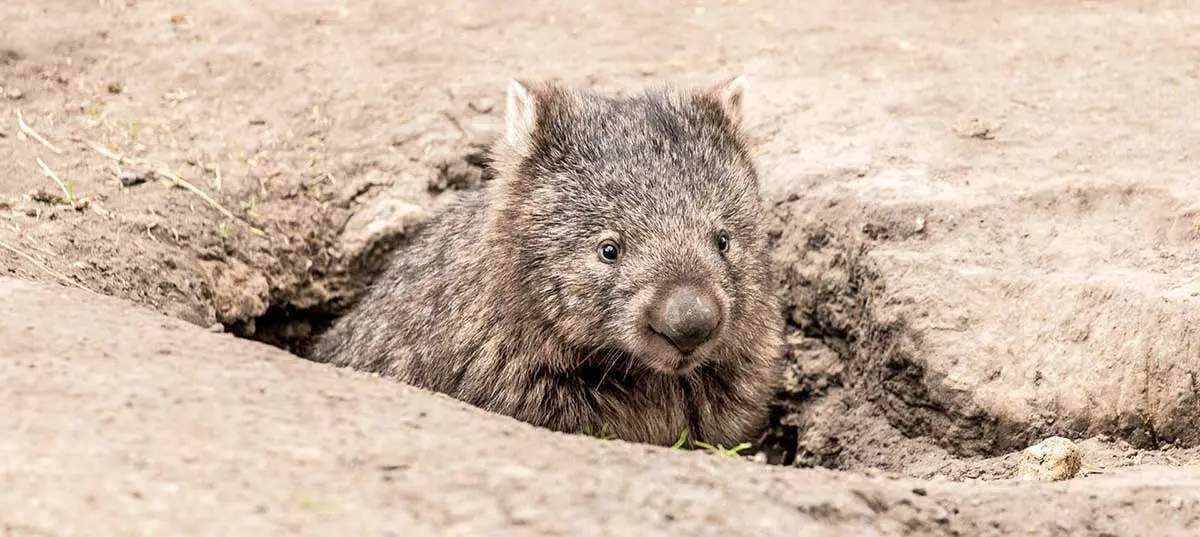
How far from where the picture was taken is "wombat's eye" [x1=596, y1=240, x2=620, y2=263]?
176 inches

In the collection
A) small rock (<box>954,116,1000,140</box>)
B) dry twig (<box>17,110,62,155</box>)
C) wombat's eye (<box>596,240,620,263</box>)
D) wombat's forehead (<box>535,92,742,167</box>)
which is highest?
wombat's forehead (<box>535,92,742,167</box>)

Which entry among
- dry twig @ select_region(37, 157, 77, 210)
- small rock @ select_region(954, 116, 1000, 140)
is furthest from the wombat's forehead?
dry twig @ select_region(37, 157, 77, 210)

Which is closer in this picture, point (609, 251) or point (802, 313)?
point (609, 251)

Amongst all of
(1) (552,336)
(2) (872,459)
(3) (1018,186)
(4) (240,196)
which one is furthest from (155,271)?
(3) (1018,186)

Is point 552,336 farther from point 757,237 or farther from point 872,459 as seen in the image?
point 872,459

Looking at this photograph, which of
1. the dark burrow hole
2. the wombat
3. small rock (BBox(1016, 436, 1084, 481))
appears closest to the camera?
small rock (BBox(1016, 436, 1084, 481))

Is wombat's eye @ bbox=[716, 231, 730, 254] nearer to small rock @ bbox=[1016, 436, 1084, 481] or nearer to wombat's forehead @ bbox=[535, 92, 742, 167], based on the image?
wombat's forehead @ bbox=[535, 92, 742, 167]

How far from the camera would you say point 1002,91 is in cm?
663

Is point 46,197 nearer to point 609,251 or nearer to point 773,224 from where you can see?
point 609,251

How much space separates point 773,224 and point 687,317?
2.18 metres

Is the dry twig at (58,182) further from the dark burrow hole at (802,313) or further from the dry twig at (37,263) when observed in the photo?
the dark burrow hole at (802,313)

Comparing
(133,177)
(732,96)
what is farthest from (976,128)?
(133,177)

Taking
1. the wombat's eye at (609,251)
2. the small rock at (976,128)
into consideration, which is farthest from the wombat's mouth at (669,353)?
the small rock at (976,128)

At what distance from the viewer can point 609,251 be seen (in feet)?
14.7
